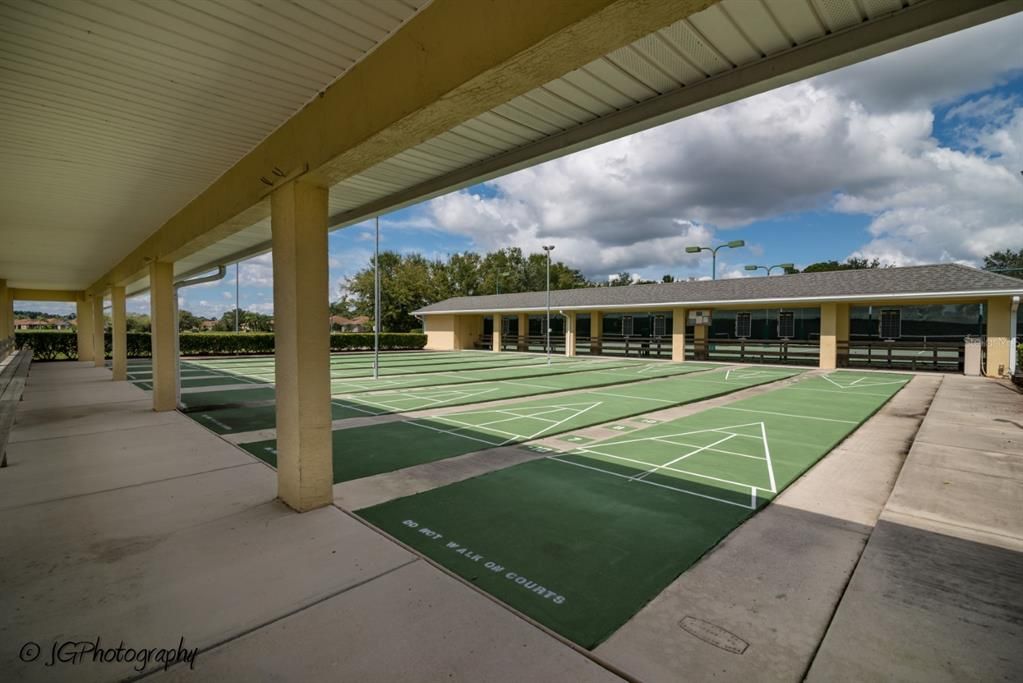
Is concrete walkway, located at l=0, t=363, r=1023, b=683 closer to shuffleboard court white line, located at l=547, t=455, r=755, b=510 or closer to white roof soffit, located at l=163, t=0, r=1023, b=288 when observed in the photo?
shuffleboard court white line, located at l=547, t=455, r=755, b=510

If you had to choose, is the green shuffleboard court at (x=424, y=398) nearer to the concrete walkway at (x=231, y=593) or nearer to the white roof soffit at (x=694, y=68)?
the concrete walkway at (x=231, y=593)

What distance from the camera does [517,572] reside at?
3617 millimetres

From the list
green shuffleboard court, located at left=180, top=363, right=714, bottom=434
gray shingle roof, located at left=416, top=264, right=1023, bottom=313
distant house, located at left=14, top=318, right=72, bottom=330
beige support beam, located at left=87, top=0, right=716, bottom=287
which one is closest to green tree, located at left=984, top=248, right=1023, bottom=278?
gray shingle roof, located at left=416, top=264, right=1023, bottom=313

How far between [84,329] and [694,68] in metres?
30.0

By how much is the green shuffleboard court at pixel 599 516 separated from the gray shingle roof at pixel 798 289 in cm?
1572

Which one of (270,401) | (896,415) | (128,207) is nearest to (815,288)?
(896,415)

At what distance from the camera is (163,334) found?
10.3 m

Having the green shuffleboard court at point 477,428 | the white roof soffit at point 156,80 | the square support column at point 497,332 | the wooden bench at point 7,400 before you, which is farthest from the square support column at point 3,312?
the square support column at point 497,332

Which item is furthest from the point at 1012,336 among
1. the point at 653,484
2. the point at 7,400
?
the point at 7,400

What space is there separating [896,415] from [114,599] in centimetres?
1328

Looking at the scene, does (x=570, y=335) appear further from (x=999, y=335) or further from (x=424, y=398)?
(x=999, y=335)

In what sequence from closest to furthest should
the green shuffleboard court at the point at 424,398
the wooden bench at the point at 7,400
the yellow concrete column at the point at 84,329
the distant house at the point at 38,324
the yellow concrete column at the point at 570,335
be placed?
the wooden bench at the point at 7,400, the green shuffleboard court at the point at 424,398, the yellow concrete column at the point at 84,329, the yellow concrete column at the point at 570,335, the distant house at the point at 38,324

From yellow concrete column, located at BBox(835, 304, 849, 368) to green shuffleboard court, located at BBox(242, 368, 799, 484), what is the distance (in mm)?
11699

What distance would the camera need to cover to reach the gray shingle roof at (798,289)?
19031 millimetres
